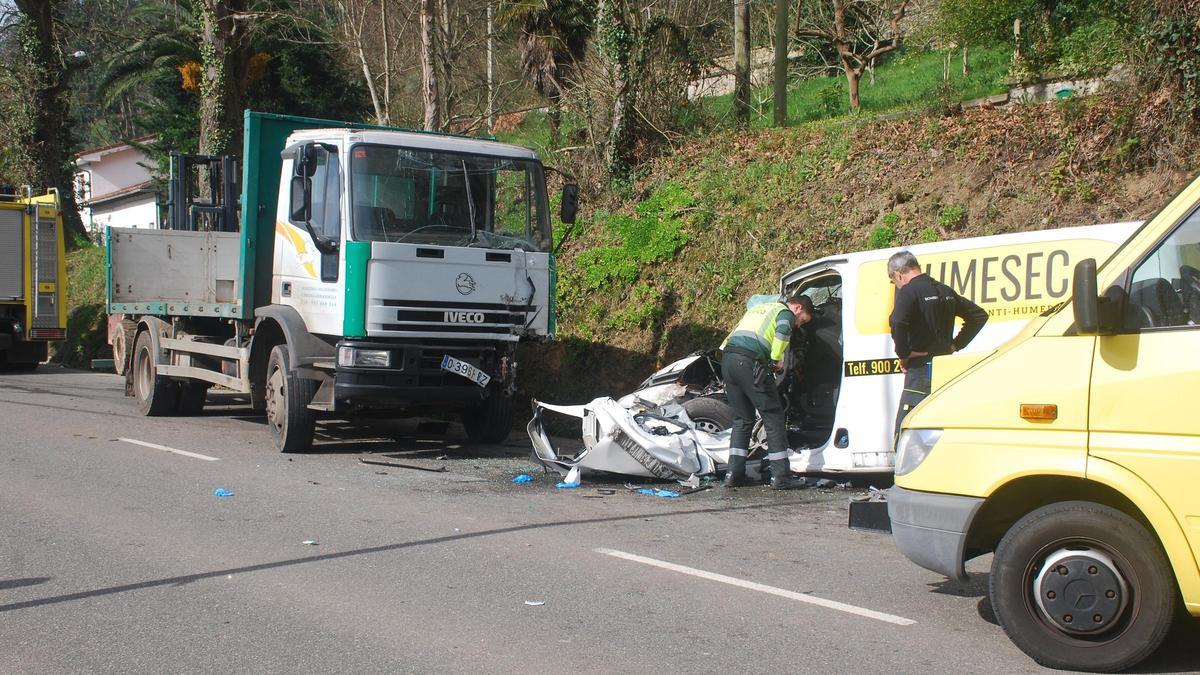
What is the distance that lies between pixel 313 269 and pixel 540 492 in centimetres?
338

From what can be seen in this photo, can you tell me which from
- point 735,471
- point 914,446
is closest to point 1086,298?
point 914,446

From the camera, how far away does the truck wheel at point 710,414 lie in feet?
32.7

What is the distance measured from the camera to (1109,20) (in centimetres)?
1426

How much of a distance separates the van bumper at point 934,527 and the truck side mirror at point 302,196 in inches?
276

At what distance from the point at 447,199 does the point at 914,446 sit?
661 centimetres

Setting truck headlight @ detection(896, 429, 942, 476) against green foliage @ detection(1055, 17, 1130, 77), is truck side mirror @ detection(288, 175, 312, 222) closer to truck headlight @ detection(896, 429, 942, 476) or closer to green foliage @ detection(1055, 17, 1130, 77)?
truck headlight @ detection(896, 429, 942, 476)

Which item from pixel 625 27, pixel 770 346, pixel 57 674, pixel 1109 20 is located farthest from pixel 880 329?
pixel 625 27

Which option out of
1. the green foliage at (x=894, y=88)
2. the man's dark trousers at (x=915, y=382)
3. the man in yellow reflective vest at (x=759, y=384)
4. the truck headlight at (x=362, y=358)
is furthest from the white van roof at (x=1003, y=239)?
the green foliage at (x=894, y=88)

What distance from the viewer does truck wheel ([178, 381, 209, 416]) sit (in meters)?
14.2

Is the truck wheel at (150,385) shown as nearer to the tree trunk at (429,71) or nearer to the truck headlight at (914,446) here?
the tree trunk at (429,71)

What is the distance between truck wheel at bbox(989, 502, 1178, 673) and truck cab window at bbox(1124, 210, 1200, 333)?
80 centimetres

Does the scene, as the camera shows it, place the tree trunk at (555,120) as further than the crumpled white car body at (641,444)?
Yes

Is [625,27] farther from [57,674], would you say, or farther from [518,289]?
[57,674]

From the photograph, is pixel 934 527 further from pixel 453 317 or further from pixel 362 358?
pixel 362 358
